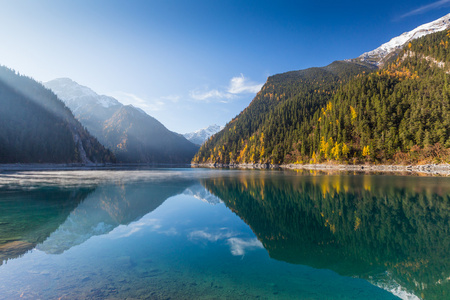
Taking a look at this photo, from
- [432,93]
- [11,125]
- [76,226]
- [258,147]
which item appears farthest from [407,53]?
[11,125]

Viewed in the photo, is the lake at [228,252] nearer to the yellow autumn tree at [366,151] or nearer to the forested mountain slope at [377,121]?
the forested mountain slope at [377,121]

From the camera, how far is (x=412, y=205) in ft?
60.1

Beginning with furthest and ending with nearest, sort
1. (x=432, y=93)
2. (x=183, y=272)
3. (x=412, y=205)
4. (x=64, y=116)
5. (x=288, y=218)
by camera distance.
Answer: (x=64, y=116) → (x=432, y=93) → (x=412, y=205) → (x=288, y=218) → (x=183, y=272)

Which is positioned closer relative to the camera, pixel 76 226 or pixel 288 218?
pixel 76 226

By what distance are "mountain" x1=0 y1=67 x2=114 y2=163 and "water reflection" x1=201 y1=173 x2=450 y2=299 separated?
489ft

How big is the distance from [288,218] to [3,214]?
21.9 metres

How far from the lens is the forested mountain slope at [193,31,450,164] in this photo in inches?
2901

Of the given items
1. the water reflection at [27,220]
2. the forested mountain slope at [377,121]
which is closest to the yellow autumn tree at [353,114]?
the forested mountain slope at [377,121]

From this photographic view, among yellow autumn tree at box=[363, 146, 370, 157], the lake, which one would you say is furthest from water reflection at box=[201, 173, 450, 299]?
yellow autumn tree at box=[363, 146, 370, 157]

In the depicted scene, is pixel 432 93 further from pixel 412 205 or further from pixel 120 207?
pixel 120 207

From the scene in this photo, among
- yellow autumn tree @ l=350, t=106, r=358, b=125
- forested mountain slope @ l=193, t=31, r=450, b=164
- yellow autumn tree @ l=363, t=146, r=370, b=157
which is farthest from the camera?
yellow autumn tree @ l=350, t=106, r=358, b=125

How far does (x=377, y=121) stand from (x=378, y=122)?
2059 mm

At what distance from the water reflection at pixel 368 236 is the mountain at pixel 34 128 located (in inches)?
5872

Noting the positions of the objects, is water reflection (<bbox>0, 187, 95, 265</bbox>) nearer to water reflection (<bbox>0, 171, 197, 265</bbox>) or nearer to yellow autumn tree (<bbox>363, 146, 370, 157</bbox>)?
water reflection (<bbox>0, 171, 197, 265</bbox>)
